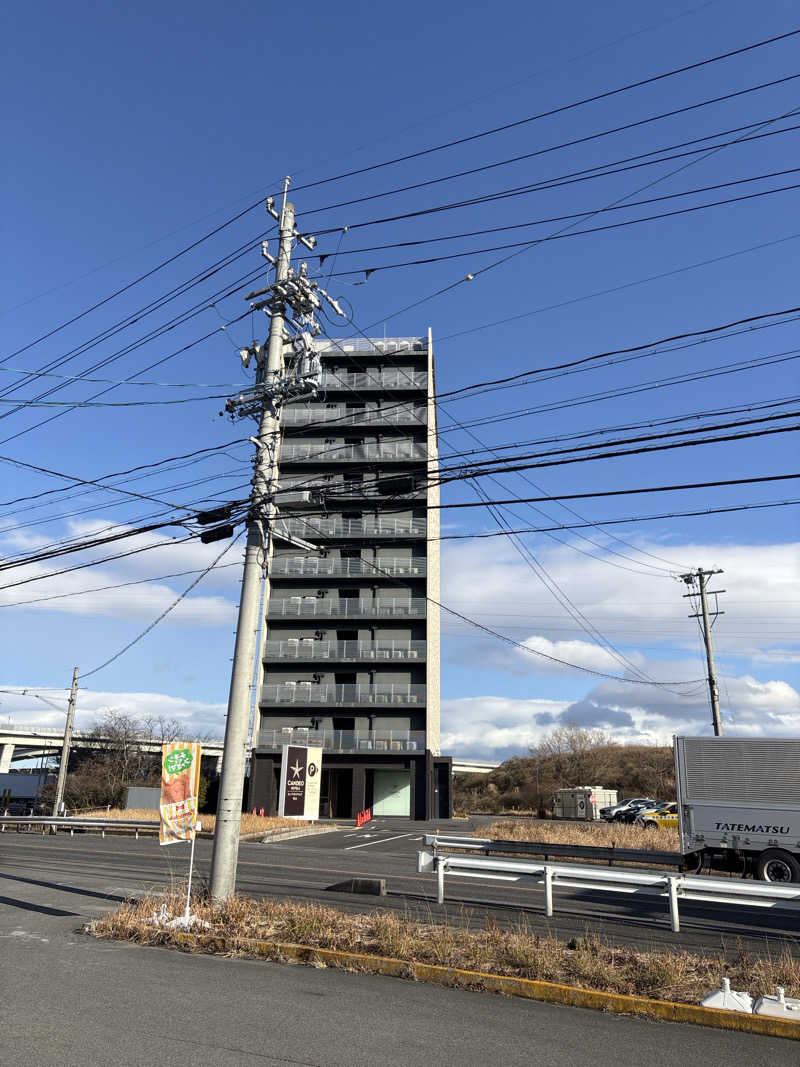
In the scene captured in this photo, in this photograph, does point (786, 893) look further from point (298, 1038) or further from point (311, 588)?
point (311, 588)

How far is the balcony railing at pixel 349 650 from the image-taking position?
48469 mm

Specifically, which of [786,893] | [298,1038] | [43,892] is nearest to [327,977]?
[298,1038]

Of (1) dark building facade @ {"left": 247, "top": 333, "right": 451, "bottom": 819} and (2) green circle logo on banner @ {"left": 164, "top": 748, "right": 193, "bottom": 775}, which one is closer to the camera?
(2) green circle logo on banner @ {"left": 164, "top": 748, "right": 193, "bottom": 775}

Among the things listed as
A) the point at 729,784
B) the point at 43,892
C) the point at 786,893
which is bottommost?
the point at 43,892

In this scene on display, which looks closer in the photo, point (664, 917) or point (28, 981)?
point (28, 981)

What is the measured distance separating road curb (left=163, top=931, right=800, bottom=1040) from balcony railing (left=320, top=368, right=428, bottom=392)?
150 ft

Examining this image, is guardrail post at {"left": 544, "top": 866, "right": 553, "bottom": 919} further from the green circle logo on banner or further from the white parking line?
the white parking line

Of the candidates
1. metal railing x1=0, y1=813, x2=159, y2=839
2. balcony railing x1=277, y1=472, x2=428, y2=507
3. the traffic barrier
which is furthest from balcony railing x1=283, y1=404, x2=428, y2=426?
balcony railing x1=277, y1=472, x2=428, y2=507

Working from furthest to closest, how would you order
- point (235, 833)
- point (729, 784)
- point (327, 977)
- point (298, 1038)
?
point (729, 784) → point (235, 833) → point (327, 977) → point (298, 1038)

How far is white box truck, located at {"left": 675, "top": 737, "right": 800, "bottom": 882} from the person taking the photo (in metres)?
16.6

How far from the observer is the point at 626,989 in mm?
6945

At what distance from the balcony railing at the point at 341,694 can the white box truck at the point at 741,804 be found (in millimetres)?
30283

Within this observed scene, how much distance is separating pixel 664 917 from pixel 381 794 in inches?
1591

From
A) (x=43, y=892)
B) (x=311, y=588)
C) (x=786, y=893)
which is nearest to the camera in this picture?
(x=786, y=893)
